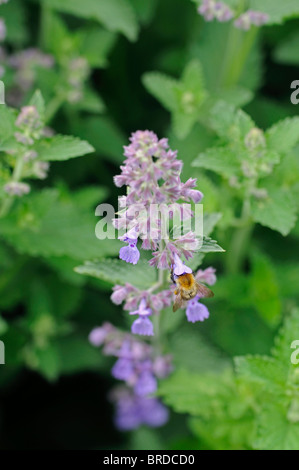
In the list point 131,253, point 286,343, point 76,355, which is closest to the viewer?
point 131,253

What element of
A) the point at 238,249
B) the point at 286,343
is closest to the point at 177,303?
the point at 286,343

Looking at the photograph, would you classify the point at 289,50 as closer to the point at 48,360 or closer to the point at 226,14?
the point at 226,14

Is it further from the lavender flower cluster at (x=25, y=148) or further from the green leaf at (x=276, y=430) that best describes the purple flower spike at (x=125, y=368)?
the lavender flower cluster at (x=25, y=148)

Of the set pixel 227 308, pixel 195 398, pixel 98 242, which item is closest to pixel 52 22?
pixel 98 242

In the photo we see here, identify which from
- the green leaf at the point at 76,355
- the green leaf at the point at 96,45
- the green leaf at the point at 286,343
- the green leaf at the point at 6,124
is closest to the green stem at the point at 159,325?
the green leaf at the point at 286,343

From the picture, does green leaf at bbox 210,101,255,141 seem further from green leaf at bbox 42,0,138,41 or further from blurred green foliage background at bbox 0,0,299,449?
green leaf at bbox 42,0,138,41

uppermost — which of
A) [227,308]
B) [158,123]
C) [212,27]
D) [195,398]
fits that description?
[212,27]

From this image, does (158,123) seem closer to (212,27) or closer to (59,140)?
(212,27)
